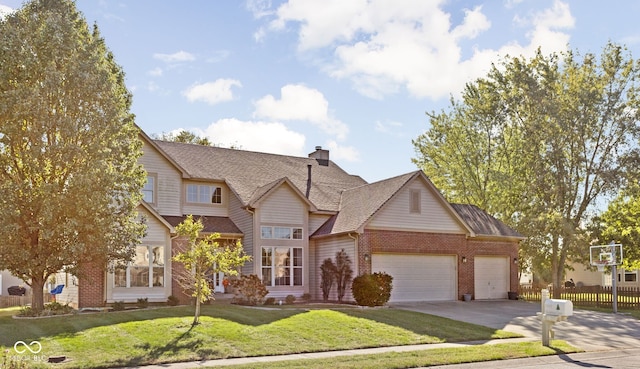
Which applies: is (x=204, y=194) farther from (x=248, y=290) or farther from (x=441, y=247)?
(x=441, y=247)

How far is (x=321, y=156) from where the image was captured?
39.1 m

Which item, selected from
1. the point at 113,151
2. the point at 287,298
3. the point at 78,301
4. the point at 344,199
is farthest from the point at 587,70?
the point at 78,301

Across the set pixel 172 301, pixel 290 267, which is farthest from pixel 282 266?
pixel 172 301

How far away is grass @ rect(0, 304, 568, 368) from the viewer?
579 inches

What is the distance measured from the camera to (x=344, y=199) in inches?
1304

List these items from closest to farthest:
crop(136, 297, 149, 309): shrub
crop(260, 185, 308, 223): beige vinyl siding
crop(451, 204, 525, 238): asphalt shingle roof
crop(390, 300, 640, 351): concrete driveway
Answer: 1. crop(390, 300, 640, 351): concrete driveway
2. crop(136, 297, 149, 309): shrub
3. crop(260, 185, 308, 223): beige vinyl siding
4. crop(451, 204, 525, 238): asphalt shingle roof

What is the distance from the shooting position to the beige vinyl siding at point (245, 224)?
29.3 meters

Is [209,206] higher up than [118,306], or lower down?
higher up

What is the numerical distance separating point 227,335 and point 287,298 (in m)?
12.2

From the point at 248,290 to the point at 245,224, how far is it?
169 inches

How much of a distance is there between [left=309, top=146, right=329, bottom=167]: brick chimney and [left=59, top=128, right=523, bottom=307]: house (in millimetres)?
6157

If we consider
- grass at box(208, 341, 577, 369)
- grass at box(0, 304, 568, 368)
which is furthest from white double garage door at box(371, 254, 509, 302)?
grass at box(208, 341, 577, 369)

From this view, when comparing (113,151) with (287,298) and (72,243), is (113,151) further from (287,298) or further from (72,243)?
(287,298)

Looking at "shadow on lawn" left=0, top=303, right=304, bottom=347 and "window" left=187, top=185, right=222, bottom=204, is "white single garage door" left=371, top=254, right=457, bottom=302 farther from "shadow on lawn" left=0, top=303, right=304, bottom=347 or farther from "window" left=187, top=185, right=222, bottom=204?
"window" left=187, top=185, right=222, bottom=204
